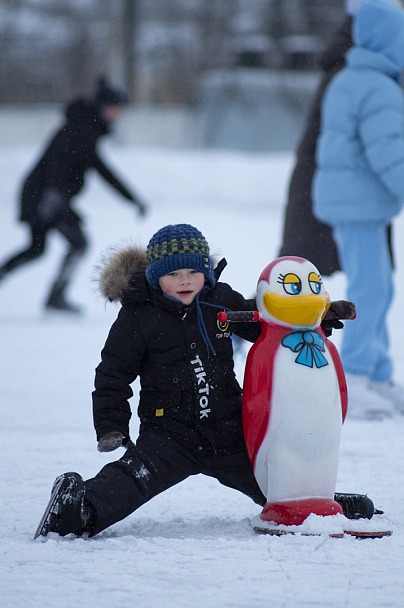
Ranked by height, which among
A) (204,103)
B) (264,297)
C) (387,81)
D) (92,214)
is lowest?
(264,297)

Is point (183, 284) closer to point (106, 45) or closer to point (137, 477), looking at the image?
point (137, 477)

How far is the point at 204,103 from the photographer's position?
80.3 feet

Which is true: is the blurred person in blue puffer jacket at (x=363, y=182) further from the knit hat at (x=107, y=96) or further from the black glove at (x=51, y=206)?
the black glove at (x=51, y=206)

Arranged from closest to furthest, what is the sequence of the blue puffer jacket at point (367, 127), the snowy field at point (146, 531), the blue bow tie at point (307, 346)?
the snowy field at point (146, 531)
the blue bow tie at point (307, 346)
the blue puffer jacket at point (367, 127)

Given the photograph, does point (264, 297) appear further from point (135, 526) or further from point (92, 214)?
point (92, 214)

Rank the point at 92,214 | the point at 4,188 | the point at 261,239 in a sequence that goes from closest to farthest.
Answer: the point at 261,239
the point at 92,214
the point at 4,188

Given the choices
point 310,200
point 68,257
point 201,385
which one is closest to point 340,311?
point 201,385

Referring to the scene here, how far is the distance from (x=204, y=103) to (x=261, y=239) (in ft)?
45.5

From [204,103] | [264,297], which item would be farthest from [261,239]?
[204,103]

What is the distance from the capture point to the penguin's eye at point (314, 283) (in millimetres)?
2727

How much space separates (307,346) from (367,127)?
1809 mm

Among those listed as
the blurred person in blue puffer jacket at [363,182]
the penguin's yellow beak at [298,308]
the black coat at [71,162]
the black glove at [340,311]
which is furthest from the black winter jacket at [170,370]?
the black coat at [71,162]

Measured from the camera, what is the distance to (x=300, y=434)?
104 inches

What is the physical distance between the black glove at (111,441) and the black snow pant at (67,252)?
4.90 metres
